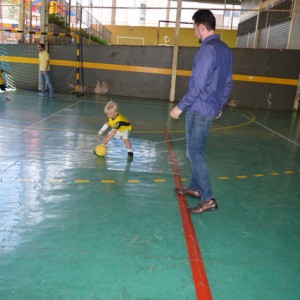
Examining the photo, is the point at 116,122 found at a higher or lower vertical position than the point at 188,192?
higher

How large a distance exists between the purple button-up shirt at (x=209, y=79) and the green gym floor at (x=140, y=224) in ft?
3.91

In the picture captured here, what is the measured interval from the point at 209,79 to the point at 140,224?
62.3 inches

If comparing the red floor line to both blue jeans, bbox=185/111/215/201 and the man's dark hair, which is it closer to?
blue jeans, bbox=185/111/215/201

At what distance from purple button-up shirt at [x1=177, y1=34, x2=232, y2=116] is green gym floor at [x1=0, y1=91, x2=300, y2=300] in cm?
119

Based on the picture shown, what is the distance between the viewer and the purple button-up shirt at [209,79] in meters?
3.21

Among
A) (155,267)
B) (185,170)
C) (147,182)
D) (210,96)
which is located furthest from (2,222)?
(185,170)

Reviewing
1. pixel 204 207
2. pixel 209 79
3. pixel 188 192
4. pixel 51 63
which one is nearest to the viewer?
pixel 209 79

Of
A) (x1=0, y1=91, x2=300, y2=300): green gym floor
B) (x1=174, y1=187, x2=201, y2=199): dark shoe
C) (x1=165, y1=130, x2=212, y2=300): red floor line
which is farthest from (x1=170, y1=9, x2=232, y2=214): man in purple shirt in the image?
(x1=0, y1=91, x2=300, y2=300): green gym floor

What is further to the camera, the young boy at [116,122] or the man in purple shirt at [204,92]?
the young boy at [116,122]

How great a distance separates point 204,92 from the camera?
333 cm

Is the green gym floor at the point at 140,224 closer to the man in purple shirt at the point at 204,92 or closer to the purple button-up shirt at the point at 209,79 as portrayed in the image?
the man in purple shirt at the point at 204,92

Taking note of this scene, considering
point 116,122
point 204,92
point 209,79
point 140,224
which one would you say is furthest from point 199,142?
point 116,122

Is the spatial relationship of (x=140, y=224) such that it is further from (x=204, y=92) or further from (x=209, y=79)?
(x=209, y=79)

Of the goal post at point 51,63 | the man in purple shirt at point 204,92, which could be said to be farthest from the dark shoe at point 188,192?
the goal post at point 51,63
